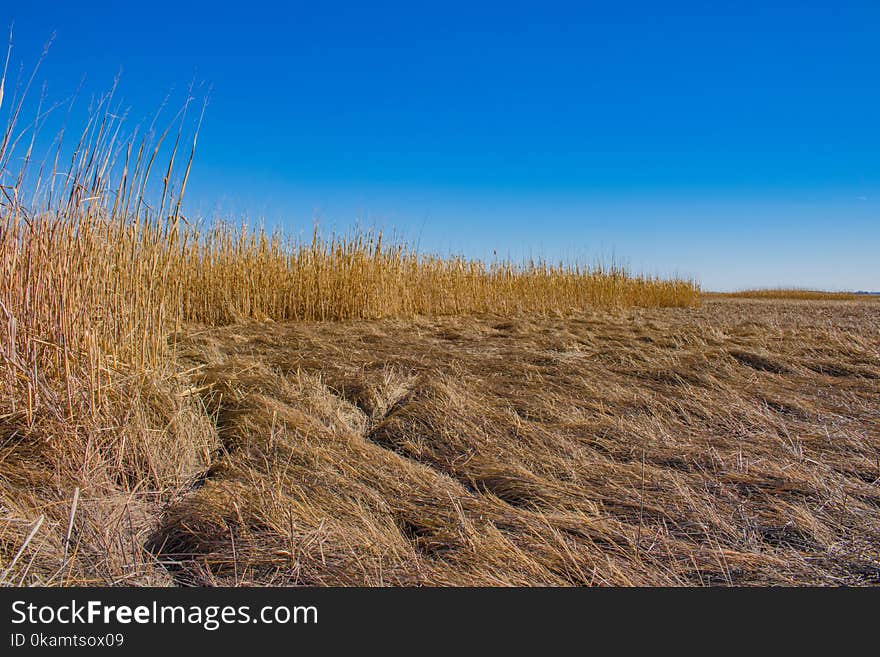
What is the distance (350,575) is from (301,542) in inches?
6.7

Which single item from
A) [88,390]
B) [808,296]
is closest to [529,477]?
[88,390]

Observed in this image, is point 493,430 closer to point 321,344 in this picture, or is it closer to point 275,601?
point 275,601

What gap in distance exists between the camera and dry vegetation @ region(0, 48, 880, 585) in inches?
51.4

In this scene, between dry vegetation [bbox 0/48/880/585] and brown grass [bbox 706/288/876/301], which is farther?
brown grass [bbox 706/288/876/301]

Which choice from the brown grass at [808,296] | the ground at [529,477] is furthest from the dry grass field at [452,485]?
the brown grass at [808,296]

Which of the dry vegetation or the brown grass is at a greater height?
the brown grass

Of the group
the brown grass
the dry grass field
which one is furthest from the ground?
the brown grass

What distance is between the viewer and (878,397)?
9.71 ft

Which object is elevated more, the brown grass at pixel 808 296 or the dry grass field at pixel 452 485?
the brown grass at pixel 808 296

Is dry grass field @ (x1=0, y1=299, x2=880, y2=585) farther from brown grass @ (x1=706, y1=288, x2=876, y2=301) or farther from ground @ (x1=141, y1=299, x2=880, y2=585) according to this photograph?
brown grass @ (x1=706, y1=288, x2=876, y2=301)

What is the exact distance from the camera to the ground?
4.27 feet

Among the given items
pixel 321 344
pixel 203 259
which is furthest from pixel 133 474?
pixel 203 259

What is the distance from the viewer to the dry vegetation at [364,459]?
51.4 inches

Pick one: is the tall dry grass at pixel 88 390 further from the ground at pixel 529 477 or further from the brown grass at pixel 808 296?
the brown grass at pixel 808 296
